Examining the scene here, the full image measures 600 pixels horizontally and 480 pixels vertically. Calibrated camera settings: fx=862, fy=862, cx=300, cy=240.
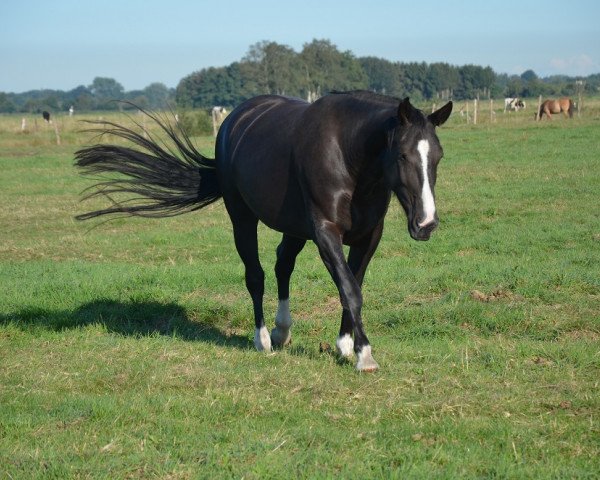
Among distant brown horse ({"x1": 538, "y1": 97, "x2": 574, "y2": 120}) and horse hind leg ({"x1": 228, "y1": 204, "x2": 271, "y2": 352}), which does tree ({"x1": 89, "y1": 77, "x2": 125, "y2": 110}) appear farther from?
horse hind leg ({"x1": 228, "y1": 204, "x2": 271, "y2": 352})

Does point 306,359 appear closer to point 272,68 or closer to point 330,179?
point 330,179

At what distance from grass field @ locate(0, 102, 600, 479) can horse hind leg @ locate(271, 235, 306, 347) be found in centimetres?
15

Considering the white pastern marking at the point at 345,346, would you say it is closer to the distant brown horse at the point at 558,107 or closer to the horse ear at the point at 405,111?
the horse ear at the point at 405,111

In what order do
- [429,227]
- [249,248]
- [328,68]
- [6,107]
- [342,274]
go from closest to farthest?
[429,227]
[342,274]
[249,248]
[328,68]
[6,107]

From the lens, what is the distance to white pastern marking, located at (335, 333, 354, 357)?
20.7ft

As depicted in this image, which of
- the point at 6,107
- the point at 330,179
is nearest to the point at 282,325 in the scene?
the point at 330,179

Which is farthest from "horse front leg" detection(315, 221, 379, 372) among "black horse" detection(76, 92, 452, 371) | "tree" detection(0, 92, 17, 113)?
"tree" detection(0, 92, 17, 113)

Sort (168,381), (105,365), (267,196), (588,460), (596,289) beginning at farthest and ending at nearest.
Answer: (596,289)
(267,196)
(105,365)
(168,381)
(588,460)

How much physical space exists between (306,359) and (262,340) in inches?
32.5

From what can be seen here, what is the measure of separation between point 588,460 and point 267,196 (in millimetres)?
3474

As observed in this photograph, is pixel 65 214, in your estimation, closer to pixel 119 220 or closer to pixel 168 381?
pixel 119 220

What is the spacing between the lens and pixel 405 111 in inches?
212

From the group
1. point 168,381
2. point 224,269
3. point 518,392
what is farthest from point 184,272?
point 518,392

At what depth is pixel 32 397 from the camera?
18.0 ft
